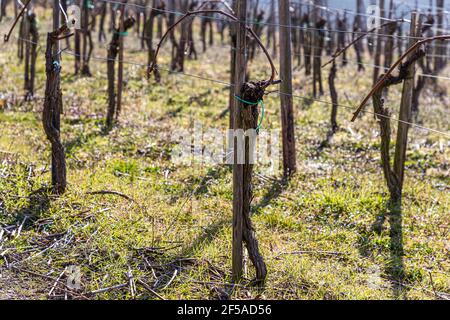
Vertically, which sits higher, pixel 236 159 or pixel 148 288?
pixel 236 159

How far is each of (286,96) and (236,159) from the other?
9.94ft

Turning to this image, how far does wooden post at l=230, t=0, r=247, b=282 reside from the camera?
12.4 ft

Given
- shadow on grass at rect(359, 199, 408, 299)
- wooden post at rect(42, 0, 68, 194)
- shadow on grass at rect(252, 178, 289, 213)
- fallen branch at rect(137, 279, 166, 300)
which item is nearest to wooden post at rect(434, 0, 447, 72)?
shadow on grass at rect(252, 178, 289, 213)

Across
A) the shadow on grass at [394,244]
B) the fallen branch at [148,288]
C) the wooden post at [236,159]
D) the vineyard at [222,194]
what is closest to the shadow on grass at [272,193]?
the vineyard at [222,194]

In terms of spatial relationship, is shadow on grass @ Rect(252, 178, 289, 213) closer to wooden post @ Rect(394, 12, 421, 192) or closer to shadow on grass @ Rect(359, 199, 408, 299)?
shadow on grass @ Rect(359, 199, 408, 299)

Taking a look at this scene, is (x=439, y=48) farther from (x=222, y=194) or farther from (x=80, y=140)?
(x=222, y=194)

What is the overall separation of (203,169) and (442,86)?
37.2 feet

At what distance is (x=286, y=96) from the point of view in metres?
6.73

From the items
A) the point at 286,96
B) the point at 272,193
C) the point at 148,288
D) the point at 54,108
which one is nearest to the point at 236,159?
the point at 148,288

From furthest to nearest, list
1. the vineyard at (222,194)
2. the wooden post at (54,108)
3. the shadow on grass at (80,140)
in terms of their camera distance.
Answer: the shadow on grass at (80,140) → the wooden post at (54,108) → the vineyard at (222,194)

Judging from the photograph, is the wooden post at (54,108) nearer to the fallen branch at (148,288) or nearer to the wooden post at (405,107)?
the fallen branch at (148,288)

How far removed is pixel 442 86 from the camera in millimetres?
15773

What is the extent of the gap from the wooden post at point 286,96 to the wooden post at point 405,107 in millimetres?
1306

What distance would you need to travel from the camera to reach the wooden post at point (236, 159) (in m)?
3.78
